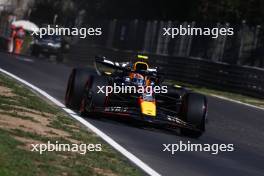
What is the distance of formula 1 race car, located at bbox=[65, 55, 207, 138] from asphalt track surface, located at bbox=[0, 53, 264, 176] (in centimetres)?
22

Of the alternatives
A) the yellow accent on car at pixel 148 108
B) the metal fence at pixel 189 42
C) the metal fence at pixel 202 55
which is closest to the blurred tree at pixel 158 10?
the metal fence at pixel 189 42

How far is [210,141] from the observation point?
1369cm

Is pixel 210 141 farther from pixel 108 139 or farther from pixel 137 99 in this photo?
pixel 108 139

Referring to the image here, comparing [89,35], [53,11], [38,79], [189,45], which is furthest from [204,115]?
[53,11]

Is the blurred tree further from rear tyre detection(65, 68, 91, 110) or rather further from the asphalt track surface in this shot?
rear tyre detection(65, 68, 91, 110)

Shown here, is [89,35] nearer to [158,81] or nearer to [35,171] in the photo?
[158,81]

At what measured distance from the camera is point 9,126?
11047mm

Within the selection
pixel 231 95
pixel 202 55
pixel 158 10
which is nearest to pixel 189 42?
pixel 202 55

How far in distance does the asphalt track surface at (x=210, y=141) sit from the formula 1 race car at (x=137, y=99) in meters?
0.22

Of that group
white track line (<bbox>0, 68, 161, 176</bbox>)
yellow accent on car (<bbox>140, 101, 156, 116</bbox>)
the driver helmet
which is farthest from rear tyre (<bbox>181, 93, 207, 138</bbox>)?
white track line (<bbox>0, 68, 161, 176</bbox>)

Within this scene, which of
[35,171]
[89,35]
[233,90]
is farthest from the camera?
[89,35]

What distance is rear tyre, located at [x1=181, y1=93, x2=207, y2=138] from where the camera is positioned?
13.9m

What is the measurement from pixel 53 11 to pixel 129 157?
195ft

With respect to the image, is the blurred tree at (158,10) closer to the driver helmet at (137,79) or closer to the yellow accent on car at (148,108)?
the driver helmet at (137,79)
